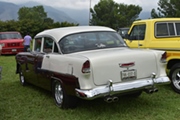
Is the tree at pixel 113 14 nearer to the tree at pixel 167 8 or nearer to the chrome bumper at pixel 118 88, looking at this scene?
the tree at pixel 167 8

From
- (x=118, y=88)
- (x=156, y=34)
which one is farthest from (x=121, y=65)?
(x=156, y=34)

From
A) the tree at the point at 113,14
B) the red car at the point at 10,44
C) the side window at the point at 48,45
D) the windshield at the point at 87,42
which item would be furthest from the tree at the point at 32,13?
the windshield at the point at 87,42

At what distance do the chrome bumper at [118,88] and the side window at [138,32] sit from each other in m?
3.01

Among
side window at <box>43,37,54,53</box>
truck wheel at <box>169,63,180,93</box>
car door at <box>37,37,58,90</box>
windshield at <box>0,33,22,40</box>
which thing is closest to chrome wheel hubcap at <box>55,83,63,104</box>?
car door at <box>37,37,58,90</box>

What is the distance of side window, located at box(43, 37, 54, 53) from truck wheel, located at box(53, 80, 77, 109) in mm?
833

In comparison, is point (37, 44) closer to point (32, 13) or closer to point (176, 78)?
point (176, 78)

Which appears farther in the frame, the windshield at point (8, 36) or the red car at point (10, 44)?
the windshield at point (8, 36)

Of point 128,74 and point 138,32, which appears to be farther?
point 138,32

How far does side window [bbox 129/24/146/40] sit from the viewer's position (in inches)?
322

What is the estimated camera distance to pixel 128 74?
5.07 meters

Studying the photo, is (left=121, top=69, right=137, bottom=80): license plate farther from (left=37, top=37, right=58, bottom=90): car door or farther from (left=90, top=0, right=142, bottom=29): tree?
(left=90, top=0, right=142, bottom=29): tree

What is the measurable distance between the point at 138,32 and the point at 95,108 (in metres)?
3.58

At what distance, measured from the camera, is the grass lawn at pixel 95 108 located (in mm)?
5203

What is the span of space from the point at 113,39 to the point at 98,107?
1520 mm
